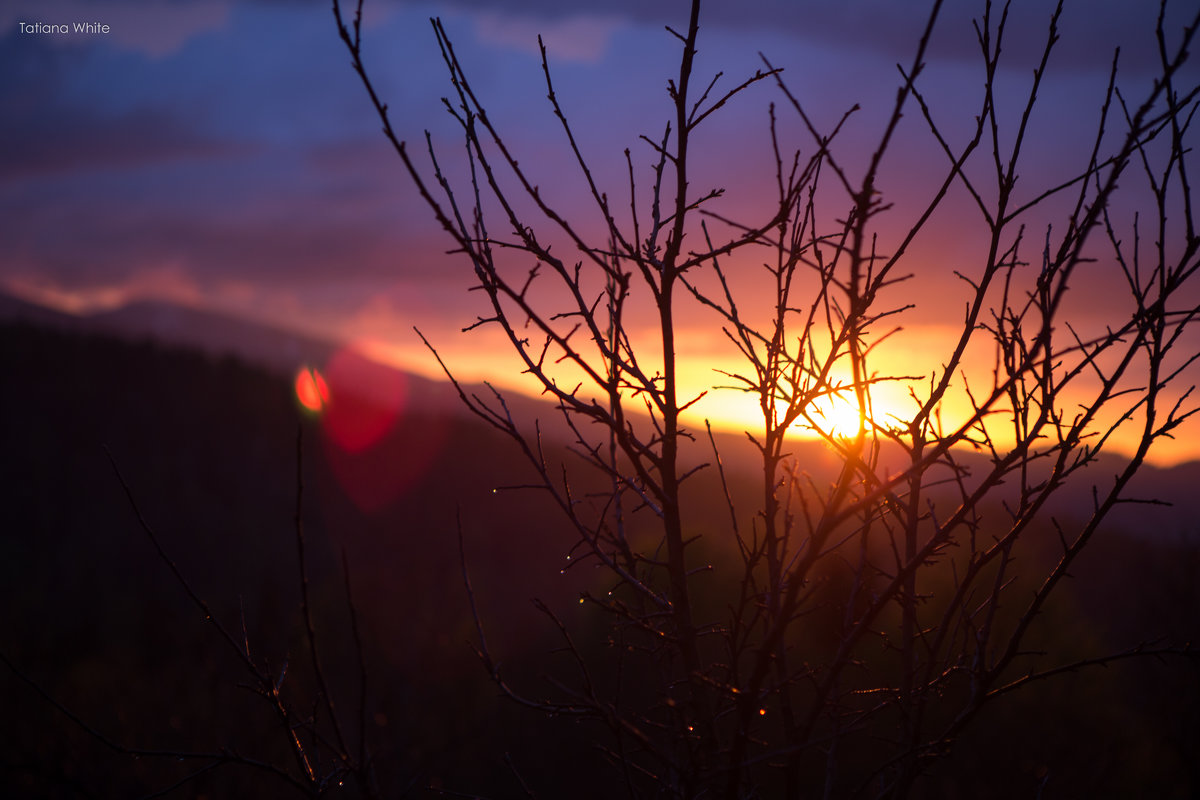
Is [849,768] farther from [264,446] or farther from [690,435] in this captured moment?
[264,446]

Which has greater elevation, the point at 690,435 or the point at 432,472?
the point at 690,435

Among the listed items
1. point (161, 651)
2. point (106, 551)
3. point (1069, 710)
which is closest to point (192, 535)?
point (106, 551)

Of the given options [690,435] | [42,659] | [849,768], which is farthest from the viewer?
[42,659]

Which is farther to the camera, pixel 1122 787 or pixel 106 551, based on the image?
pixel 106 551

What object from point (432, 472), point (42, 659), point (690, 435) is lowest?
point (42, 659)

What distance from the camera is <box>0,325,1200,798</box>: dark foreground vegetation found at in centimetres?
1180

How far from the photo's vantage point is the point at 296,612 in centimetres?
2288

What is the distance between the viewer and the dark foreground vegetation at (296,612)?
465 inches

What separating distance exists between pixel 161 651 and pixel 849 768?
56.7 ft

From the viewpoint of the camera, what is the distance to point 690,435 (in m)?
1.96

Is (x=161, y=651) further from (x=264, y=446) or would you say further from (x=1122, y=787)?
(x=1122, y=787)

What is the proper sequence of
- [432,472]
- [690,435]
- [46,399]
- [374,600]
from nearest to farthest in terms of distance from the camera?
[690,435] → [374,600] → [46,399] → [432,472]

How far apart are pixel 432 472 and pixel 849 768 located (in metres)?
28.3

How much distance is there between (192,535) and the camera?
27.0 metres
